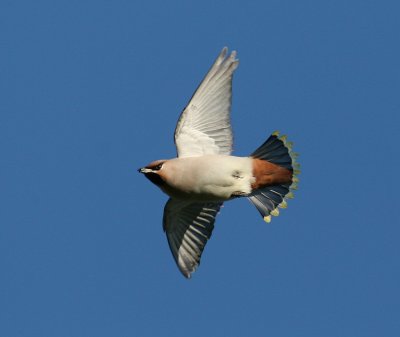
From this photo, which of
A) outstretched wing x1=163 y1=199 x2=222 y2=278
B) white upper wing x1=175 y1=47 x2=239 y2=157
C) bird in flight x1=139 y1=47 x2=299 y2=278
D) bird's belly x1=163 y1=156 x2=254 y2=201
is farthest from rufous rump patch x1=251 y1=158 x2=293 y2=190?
outstretched wing x1=163 y1=199 x2=222 y2=278

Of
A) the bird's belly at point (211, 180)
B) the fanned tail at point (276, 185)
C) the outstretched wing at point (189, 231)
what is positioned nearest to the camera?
the bird's belly at point (211, 180)

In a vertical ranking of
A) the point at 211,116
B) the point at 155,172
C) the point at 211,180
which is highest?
the point at 211,116

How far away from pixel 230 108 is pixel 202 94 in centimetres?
42

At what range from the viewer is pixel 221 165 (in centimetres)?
1302

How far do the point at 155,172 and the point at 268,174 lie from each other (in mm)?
1455

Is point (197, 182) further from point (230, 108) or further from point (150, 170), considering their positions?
point (230, 108)

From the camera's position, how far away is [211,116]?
13742mm

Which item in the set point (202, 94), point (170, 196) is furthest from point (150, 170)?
point (202, 94)

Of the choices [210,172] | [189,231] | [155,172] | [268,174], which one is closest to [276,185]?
[268,174]

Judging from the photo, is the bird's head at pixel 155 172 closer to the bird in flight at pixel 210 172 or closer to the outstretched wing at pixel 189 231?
the bird in flight at pixel 210 172

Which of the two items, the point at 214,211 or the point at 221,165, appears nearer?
the point at 221,165

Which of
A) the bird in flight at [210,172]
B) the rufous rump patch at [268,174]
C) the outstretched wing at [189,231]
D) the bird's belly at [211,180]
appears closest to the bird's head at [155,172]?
the bird in flight at [210,172]

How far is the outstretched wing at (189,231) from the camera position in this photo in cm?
1437

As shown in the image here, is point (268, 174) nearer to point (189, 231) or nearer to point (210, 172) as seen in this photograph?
point (210, 172)
